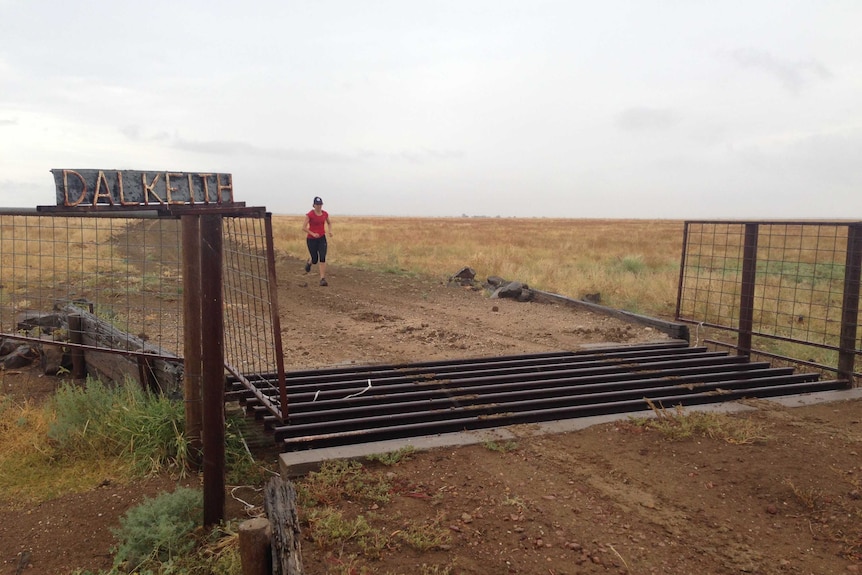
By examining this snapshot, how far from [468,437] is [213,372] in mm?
1610

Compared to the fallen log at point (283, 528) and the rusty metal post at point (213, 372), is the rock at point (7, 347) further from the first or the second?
the fallen log at point (283, 528)

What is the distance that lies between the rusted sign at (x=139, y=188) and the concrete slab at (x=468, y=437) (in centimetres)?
148

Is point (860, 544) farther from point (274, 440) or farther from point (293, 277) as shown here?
point (293, 277)

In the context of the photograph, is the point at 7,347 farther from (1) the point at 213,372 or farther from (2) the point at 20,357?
(1) the point at 213,372

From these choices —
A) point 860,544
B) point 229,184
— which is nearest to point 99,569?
point 229,184

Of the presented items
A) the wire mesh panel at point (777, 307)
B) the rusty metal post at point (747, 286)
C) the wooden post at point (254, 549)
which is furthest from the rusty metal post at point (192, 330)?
the rusty metal post at point (747, 286)

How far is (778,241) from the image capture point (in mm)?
29125

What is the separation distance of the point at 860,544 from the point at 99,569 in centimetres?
342

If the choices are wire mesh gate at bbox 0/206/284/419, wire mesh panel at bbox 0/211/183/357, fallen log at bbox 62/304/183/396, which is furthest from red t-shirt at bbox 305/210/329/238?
fallen log at bbox 62/304/183/396

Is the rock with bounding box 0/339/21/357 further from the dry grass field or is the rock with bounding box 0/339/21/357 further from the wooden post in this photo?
the wooden post

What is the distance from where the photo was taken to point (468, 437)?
12.9 feet

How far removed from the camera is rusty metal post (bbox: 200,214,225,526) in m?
3.08

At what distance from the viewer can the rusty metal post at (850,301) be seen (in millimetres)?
5035

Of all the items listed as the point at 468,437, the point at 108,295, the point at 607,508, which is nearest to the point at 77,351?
the point at 468,437
